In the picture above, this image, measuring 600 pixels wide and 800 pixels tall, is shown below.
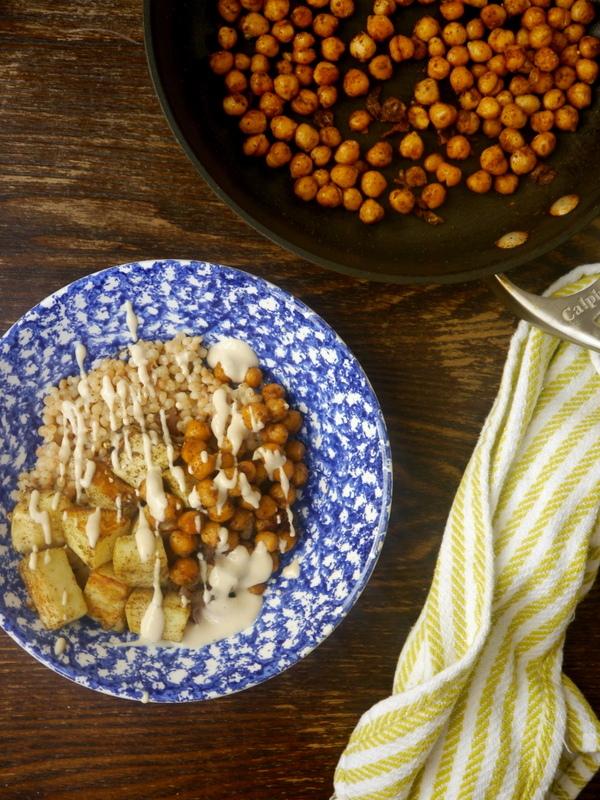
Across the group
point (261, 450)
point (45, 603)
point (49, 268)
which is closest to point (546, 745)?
point (261, 450)

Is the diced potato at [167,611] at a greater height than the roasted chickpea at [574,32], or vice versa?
the roasted chickpea at [574,32]

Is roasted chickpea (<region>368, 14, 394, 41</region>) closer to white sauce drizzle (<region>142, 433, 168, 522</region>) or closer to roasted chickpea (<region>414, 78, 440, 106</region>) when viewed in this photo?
roasted chickpea (<region>414, 78, 440, 106</region>)

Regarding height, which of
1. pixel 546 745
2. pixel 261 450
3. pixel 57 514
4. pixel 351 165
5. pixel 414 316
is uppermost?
pixel 351 165

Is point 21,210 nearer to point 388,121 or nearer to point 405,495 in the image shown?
point 388,121

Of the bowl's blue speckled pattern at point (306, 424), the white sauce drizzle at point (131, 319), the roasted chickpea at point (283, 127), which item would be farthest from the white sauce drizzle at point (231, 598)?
the roasted chickpea at point (283, 127)

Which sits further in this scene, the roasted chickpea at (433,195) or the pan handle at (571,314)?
the roasted chickpea at (433,195)

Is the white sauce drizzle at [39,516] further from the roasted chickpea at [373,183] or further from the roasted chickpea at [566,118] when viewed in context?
the roasted chickpea at [566,118]

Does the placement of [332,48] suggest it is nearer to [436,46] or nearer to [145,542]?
[436,46]
